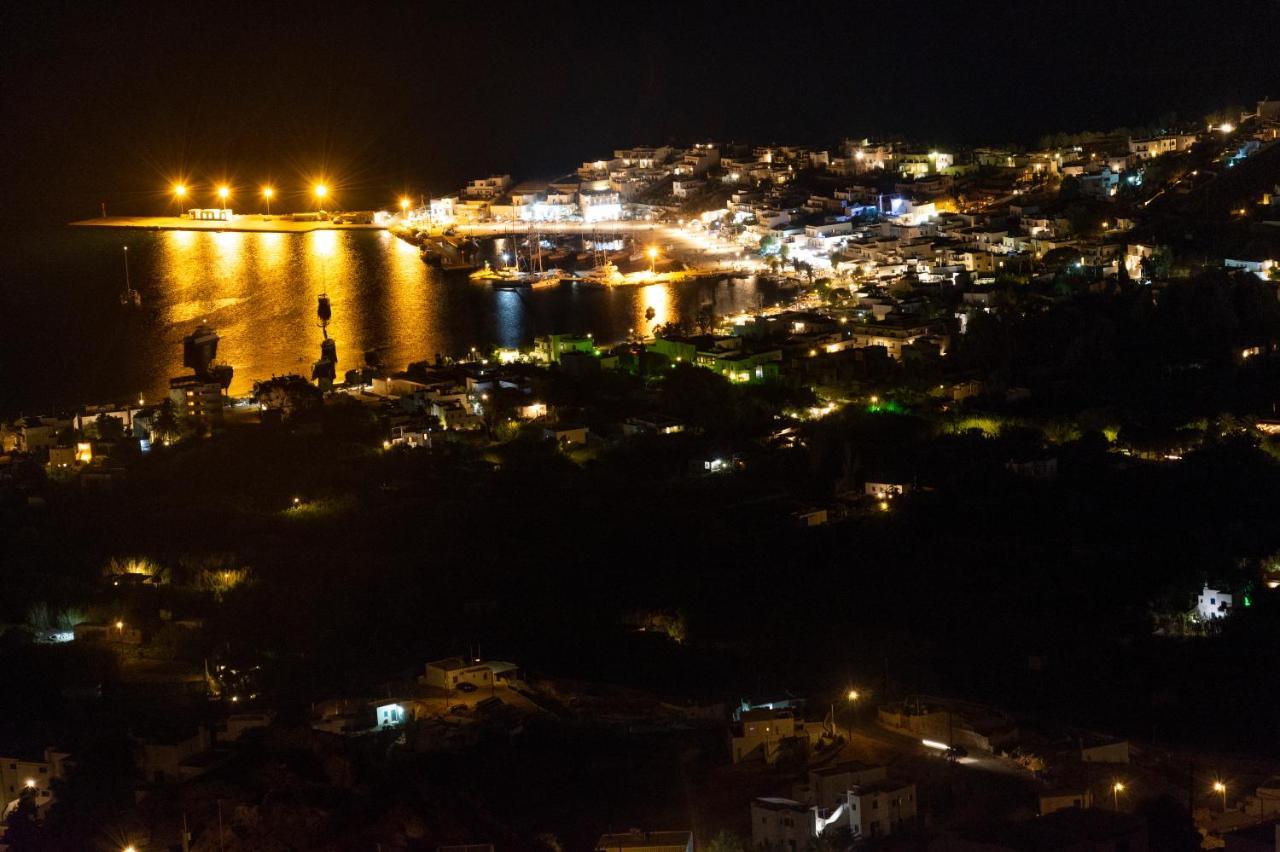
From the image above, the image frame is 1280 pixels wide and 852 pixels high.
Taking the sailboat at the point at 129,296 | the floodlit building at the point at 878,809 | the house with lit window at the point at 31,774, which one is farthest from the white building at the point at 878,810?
the sailboat at the point at 129,296

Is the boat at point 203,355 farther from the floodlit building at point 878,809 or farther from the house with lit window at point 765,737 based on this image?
the floodlit building at point 878,809

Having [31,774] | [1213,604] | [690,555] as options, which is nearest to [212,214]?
[690,555]

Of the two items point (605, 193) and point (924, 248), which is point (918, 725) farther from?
point (605, 193)

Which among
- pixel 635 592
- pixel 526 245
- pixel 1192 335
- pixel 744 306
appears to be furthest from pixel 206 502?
pixel 526 245

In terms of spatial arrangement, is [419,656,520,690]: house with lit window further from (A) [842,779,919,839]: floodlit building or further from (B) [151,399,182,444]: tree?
(B) [151,399,182,444]: tree

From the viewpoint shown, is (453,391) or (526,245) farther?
(526,245)

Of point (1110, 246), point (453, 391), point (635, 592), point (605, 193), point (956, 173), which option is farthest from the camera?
point (605, 193)
